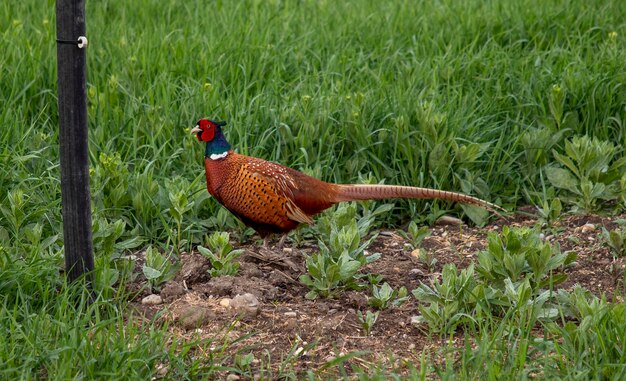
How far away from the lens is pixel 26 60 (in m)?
5.40

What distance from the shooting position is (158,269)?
12.6 feet

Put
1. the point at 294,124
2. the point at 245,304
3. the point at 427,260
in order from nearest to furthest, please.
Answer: the point at 245,304
the point at 427,260
the point at 294,124

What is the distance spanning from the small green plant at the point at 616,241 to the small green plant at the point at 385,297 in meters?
0.99

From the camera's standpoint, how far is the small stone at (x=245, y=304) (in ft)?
11.9

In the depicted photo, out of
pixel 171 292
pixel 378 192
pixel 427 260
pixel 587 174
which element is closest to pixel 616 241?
pixel 587 174

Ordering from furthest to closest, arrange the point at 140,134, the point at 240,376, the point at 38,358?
the point at 140,134 < the point at 240,376 < the point at 38,358

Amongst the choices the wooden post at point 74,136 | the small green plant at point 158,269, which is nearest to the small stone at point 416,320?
the small green plant at point 158,269

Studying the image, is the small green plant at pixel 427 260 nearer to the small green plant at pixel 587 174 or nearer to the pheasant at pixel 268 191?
the pheasant at pixel 268 191

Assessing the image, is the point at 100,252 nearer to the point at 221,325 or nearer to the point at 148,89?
the point at 221,325

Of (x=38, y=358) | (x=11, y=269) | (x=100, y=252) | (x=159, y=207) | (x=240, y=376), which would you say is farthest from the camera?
(x=159, y=207)

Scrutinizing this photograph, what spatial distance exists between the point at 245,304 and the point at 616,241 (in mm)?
1656

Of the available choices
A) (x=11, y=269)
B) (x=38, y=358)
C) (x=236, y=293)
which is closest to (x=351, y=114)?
(x=236, y=293)

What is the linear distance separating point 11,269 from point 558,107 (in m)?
3.02

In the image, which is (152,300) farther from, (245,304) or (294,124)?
(294,124)
